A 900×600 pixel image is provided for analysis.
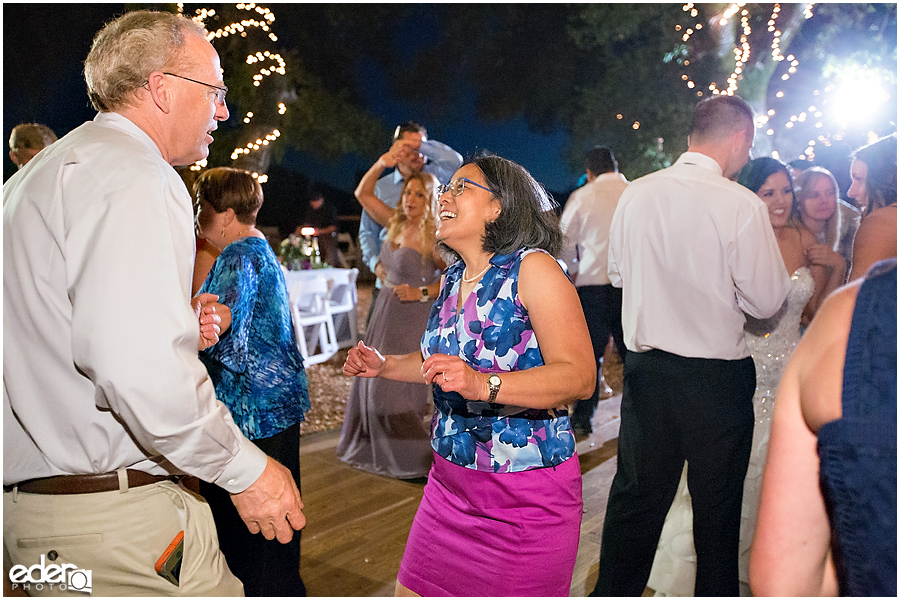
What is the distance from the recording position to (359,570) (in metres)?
2.74

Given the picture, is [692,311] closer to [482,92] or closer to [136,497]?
[136,497]

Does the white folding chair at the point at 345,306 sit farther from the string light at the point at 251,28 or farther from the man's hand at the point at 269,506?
the man's hand at the point at 269,506

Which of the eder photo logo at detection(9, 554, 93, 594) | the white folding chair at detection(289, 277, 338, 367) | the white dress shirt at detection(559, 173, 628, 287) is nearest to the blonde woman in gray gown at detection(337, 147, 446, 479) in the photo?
the white dress shirt at detection(559, 173, 628, 287)

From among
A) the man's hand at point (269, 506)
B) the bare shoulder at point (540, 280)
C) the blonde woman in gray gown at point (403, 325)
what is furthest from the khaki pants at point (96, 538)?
the blonde woman in gray gown at point (403, 325)

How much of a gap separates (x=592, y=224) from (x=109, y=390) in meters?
3.99

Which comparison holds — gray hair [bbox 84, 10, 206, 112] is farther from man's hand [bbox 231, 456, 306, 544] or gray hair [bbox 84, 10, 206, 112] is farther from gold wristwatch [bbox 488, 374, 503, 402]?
gold wristwatch [bbox 488, 374, 503, 402]

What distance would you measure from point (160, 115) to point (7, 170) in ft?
16.7

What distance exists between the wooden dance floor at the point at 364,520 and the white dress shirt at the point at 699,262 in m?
1.16

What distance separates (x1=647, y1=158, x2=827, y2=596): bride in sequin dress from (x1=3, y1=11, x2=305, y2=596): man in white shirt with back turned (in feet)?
6.07

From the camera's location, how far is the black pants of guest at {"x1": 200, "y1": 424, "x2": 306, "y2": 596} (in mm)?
2211

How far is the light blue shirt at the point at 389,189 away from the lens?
4246 mm

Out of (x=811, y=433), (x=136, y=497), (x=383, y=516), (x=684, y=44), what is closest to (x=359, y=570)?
(x=383, y=516)

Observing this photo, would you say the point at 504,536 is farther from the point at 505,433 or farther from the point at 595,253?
the point at 595,253

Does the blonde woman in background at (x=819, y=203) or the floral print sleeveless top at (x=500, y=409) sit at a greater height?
the blonde woman in background at (x=819, y=203)
